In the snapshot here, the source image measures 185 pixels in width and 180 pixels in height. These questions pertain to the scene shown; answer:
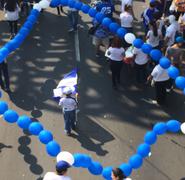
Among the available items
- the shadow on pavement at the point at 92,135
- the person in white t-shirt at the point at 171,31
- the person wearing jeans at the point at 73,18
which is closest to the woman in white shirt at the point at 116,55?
the person in white t-shirt at the point at 171,31

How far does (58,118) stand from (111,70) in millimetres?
1973

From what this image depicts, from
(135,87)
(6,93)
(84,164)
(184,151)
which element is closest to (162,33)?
(135,87)

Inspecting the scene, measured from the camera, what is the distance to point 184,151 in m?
9.84

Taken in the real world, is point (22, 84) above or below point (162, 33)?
below

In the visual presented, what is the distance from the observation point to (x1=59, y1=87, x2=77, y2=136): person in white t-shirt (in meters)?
9.45

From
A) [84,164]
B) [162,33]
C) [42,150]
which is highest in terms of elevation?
[162,33]

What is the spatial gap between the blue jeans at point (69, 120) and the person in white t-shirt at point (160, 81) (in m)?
2.18

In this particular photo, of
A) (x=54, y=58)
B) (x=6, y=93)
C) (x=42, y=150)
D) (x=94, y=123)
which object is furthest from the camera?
(x=54, y=58)

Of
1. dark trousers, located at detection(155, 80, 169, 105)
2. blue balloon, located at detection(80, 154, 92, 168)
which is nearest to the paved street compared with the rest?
dark trousers, located at detection(155, 80, 169, 105)

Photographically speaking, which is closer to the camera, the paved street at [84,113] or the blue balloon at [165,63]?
the paved street at [84,113]

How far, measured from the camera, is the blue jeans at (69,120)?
386 inches

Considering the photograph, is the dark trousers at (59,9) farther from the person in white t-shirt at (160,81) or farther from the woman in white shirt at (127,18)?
the person in white t-shirt at (160,81)

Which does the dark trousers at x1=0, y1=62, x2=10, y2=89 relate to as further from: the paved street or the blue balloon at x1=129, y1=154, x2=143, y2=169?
the blue balloon at x1=129, y1=154, x2=143, y2=169

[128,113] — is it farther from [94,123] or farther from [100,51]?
[100,51]
